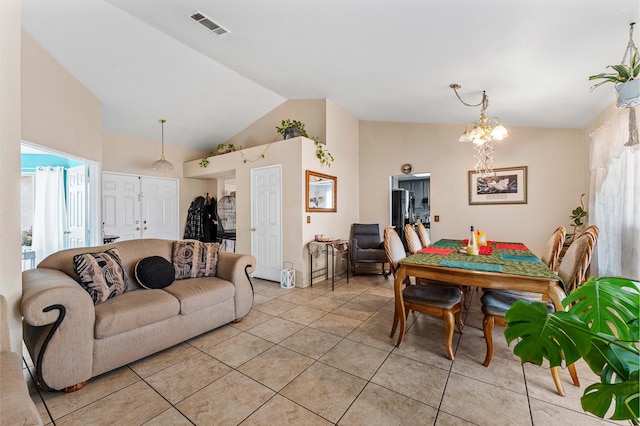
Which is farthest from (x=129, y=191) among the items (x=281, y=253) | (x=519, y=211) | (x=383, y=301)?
(x=519, y=211)

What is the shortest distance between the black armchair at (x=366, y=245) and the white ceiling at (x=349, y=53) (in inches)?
84.3

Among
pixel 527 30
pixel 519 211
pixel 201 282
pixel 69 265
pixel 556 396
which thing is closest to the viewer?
pixel 556 396

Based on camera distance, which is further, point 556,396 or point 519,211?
point 519,211

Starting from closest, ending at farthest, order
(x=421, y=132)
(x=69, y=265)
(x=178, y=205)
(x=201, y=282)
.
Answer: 1. (x=69, y=265)
2. (x=201, y=282)
3. (x=421, y=132)
4. (x=178, y=205)

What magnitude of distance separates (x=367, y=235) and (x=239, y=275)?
2.88 meters

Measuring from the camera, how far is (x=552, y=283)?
1723 millimetres

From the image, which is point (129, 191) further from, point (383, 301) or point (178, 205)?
point (383, 301)

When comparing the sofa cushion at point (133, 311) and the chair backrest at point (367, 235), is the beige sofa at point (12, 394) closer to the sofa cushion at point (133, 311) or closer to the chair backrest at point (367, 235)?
the sofa cushion at point (133, 311)

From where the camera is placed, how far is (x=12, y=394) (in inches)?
38.9

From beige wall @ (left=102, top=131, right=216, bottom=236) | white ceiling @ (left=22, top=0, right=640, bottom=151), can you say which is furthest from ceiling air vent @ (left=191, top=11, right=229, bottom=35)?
beige wall @ (left=102, top=131, right=216, bottom=236)

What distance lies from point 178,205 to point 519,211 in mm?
6544

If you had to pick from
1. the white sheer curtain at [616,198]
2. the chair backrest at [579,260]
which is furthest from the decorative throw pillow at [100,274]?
the white sheer curtain at [616,198]

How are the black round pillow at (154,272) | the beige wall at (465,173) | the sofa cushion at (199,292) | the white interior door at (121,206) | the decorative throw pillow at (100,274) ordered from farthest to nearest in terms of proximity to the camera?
the white interior door at (121,206), the beige wall at (465,173), the black round pillow at (154,272), the sofa cushion at (199,292), the decorative throw pillow at (100,274)

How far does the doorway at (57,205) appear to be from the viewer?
3.89 meters
